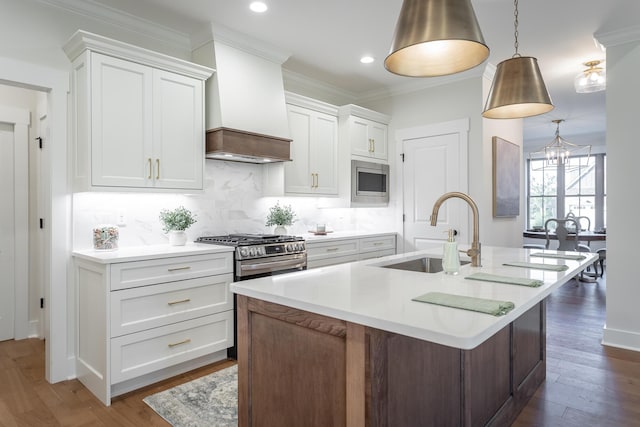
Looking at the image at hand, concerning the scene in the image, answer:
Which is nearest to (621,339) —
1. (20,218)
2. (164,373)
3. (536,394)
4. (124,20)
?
(536,394)

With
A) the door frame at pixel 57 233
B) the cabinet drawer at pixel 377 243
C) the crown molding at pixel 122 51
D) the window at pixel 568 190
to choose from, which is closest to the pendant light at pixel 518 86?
the crown molding at pixel 122 51

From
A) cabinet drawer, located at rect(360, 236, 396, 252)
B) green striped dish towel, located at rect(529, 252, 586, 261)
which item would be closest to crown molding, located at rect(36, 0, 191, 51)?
cabinet drawer, located at rect(360, 236, 396, 252)

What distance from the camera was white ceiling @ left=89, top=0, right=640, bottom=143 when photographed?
301 cm

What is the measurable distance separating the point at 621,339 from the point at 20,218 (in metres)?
5.46

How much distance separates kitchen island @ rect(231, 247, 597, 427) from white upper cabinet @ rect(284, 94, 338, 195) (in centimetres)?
224

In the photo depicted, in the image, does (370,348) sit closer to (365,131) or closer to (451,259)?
(451,259)

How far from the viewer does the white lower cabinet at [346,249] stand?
401 centimetres

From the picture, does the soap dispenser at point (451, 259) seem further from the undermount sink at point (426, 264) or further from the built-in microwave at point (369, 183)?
the built-in microwave at point (369, 183)

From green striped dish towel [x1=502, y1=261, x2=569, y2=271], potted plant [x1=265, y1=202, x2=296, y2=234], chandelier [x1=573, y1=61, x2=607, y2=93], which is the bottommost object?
green striped dish towel [x1=502, y1=261, x2=569, y2=271]

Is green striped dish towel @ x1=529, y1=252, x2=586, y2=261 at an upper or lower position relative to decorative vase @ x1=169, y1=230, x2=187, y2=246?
lower

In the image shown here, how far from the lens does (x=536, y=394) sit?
8.50 feet

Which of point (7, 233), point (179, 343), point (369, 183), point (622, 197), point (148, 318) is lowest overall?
point (179, 343)

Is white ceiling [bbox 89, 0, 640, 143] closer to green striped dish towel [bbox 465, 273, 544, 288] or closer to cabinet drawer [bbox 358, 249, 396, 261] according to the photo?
cabinet drawer [bbox 358, 249, 396, 261]

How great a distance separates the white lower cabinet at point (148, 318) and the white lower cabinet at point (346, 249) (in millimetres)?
1084
